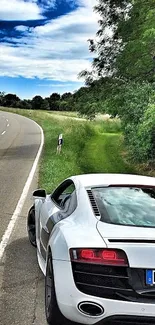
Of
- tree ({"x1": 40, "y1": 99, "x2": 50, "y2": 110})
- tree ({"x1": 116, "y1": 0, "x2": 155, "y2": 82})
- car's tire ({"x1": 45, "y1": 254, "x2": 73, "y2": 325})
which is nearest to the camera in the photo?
car's tire ({"x1": 45, "y1": 254, "x2": 73, "y2": 325})

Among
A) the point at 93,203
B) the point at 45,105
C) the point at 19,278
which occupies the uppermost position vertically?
the point at 93,203

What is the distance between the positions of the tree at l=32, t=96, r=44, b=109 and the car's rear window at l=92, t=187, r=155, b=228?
11542 centimetres

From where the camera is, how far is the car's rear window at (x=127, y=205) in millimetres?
4266

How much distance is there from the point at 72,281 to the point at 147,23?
1689 centimetres

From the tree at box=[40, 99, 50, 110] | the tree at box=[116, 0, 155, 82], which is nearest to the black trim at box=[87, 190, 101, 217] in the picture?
the tree at box=[116, 0, 155, 82]

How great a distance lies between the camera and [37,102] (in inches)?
4717

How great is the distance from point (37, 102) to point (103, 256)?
118 metres

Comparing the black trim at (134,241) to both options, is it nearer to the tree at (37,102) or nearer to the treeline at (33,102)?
the treeline at (33,102)

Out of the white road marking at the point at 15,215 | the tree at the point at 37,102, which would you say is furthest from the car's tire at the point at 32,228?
the tree at the point at 37,102

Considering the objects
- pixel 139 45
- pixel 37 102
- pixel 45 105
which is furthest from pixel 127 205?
pixel 37 102

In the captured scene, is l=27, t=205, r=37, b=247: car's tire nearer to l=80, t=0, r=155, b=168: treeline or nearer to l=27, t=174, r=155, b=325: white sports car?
l=27, t=174, r=155, b=325: white sports car

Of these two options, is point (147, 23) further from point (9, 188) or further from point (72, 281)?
point (72, 281)

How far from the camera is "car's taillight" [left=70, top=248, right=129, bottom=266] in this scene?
370cm

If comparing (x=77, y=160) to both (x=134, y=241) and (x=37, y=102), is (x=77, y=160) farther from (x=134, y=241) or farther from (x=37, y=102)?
(x=37, y=102)
